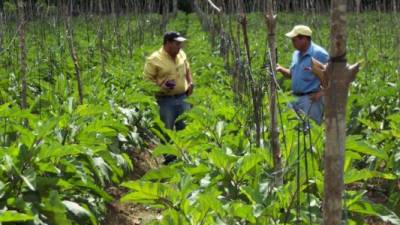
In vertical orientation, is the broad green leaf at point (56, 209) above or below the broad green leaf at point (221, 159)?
below

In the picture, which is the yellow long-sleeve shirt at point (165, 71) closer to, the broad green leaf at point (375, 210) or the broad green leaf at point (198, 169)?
the broad green leaf at point (198, 169)

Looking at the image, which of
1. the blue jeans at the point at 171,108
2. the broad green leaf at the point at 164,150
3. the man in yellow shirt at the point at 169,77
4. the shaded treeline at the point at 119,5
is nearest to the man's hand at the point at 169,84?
the man in yellow shirt at the point at 169,77

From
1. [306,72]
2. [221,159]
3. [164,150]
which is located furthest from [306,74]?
[221,159]

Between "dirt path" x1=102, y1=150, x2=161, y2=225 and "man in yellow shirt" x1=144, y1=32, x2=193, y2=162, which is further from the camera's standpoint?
"man in yellow shirt" x1=144, y1=32, x2=193, y2=162

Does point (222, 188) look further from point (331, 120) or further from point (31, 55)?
point (31, 55)

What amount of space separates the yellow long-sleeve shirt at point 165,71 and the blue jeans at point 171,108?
6 centimetres

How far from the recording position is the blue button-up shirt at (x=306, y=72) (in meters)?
5.32

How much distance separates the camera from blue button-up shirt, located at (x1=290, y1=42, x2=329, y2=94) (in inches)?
210

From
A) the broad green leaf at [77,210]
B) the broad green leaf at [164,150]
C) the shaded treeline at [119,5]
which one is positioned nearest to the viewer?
the broad green leaf at [77,210]

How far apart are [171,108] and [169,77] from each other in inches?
11.9

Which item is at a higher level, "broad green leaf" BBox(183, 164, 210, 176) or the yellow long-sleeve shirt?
"broad green leaf" BBox(183, 164, 210, 176)

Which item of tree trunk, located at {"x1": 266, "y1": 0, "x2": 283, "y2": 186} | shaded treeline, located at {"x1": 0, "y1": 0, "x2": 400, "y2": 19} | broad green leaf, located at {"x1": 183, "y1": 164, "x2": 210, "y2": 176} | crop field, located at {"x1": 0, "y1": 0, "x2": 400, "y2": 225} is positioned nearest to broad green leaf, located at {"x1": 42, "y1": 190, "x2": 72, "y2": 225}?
crop field, located at {"x1": 0, "y1": 0, "x2": 400, "y2": 225}

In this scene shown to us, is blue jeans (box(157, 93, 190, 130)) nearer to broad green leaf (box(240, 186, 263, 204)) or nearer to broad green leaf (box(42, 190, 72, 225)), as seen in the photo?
broad green leaf (box(42, 190, 72, 225))

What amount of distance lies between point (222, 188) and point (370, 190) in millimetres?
1816
